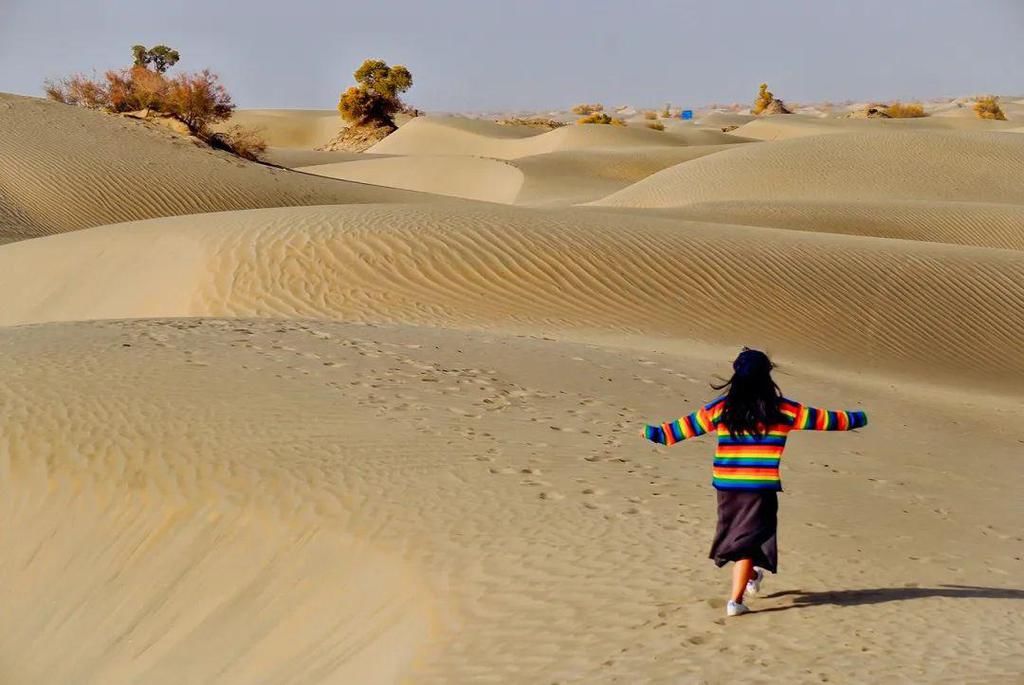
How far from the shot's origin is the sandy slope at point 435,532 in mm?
5285

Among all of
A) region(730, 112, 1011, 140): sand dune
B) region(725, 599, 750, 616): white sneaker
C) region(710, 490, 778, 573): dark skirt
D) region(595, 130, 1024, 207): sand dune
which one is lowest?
region(725, 599, 750, 616): white sneaker

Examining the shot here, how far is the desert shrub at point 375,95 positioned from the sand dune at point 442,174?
13.5 meters

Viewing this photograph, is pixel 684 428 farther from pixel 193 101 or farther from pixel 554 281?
pixel 193 101

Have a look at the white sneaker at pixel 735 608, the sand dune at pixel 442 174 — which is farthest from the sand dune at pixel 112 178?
the white sneaker at pixel 735 608

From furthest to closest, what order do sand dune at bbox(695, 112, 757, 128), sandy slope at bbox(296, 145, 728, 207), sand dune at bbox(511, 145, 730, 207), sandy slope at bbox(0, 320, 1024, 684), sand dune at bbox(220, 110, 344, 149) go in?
sand dune at bbox(695, 112, 757, 128), sand dune at bbox(220, 110, 344, 149), sandy slope at bbox(296, 145, 728, 207), sand dune at bbox(511, 145, 730, 207), sandy slope at bbox(0, 320, 1024, 684)

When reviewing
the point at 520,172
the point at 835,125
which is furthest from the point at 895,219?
the point at 835,125

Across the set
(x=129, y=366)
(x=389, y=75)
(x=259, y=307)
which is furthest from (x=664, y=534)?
(x=389, y=75)

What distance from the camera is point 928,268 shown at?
18.6 m

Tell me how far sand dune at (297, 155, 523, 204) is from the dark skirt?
37.6 metres

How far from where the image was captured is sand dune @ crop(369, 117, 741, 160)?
61.1 meters

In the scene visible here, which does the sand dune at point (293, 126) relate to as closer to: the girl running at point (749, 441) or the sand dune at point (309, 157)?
the sand dune at point (309, 157)

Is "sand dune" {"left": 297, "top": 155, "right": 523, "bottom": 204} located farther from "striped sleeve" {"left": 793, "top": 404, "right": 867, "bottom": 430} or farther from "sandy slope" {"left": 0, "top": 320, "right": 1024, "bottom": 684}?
"striped sleeve" {"left": 793, "top": 404, "right": 867, "bottom": 430}

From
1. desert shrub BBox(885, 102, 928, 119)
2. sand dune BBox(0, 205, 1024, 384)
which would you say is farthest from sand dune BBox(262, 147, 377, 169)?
desert shrub BBox(885, 102, 928, 119)

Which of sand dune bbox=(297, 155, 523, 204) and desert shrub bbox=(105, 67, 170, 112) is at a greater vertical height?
desert shrub bbox=(105, 67, 170, 112)
